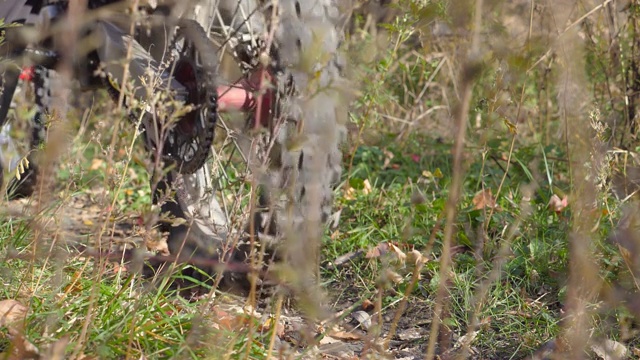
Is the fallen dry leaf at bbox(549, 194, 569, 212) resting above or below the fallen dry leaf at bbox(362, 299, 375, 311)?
above

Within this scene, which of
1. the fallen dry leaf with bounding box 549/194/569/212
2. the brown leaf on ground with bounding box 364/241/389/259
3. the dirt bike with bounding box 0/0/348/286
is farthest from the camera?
the fallen dry leaf with bounding box 549/194/569/212

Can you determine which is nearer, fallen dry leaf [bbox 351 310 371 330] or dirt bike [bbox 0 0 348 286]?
dirt bike [bbox 0 0 348 286]

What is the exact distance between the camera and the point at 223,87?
2.74 m

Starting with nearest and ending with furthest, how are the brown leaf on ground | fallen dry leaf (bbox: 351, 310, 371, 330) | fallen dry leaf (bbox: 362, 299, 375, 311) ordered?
fallen dry leaf (bbox: 351, 310, 371, 330) → fallen dry leaf (bbox: 362, 299, 375, 311) → the brown leaf on ground

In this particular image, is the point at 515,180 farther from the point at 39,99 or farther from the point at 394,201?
the point at 39,99

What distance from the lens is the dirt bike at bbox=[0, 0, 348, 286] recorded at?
2.36 m

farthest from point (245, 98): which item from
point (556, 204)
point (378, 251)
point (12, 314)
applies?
point (556, 204)

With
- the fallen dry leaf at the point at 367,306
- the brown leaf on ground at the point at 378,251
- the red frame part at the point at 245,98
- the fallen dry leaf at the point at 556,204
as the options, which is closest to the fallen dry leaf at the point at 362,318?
the fallen dry leaf at the point at 367,306

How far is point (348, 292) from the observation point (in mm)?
2836

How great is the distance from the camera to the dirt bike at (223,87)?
2363 millimetres

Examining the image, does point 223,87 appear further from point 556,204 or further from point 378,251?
point 556,204

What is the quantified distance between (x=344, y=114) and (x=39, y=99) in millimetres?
1862

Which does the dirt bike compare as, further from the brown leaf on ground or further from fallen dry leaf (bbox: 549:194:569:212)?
fallen dry leaf (bbox: 549:194:569:212)

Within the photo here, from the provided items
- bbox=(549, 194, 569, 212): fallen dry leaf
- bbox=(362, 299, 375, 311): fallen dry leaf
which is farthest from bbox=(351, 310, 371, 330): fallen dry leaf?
bbox=(549, 194, 569, 212): fallen dry leaf
